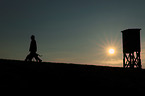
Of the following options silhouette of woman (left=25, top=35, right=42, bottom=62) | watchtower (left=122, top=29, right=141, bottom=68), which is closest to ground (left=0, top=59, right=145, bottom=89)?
silhouette of woman (left=25, top=35, right=42, bottom=62)

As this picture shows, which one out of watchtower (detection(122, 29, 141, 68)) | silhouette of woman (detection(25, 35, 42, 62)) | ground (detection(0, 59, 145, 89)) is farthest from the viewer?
watchtower (detection(122, 29, 141, 68))

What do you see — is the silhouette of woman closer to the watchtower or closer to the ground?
the ground

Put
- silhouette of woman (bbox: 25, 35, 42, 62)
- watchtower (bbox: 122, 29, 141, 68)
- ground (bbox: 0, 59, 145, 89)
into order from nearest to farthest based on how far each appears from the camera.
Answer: ground (bbox: 0, 59, 145, 89) < silhouette of woman (bbox: 25, 35, 42, 62) < watchtower (bbox: 122, 29, 141, 68)

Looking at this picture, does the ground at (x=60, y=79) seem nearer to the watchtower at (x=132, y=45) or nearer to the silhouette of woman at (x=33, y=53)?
the silhouette of woman at (x=33, y=53)

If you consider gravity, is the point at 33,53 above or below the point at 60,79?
above

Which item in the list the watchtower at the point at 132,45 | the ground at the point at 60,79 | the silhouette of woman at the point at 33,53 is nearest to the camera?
the ground at the point at 60,79

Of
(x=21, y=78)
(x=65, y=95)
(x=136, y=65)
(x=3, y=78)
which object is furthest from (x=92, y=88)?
(x=136, y=65)

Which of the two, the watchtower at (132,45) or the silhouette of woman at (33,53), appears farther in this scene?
the watchtower at (132,45)

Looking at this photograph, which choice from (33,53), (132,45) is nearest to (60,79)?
(33,53)

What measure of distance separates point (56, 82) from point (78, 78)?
1.34 meters

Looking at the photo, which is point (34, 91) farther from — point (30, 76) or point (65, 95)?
point (30, 76)

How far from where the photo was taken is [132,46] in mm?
22703

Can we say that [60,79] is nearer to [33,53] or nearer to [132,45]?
[33,53]

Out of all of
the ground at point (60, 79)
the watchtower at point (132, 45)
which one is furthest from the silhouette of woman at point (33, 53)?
the watchtower at point (132, 45)
